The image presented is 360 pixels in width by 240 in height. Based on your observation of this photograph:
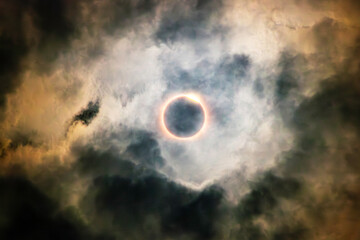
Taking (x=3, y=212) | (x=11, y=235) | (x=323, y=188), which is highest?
(x=323, y=188)

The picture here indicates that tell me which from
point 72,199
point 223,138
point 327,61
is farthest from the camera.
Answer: point 72,199

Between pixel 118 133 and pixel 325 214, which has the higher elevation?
pixel 118 133

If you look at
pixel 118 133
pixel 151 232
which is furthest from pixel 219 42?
pixel 151 232

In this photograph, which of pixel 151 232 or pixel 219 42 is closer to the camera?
pixel 219 42

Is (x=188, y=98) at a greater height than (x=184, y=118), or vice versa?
(x=188, y=98)

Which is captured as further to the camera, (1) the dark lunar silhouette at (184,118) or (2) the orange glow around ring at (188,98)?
(1) the dark lunar silhouette at (184,118)

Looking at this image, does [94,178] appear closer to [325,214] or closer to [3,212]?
Answer: [3,212]

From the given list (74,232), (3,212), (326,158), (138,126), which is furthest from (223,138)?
(3,212)

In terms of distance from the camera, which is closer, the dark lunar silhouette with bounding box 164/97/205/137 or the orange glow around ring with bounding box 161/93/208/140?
the orange glow around ring with bounding box 161/93/208/140

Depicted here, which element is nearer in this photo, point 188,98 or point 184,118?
point 188,98

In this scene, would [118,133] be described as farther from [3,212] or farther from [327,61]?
[327,61]

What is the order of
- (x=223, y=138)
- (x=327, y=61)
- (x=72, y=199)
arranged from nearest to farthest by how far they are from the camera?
1. (x=327, y=61)
2. (x=223, y=138)
3. (x=72, y=199)
